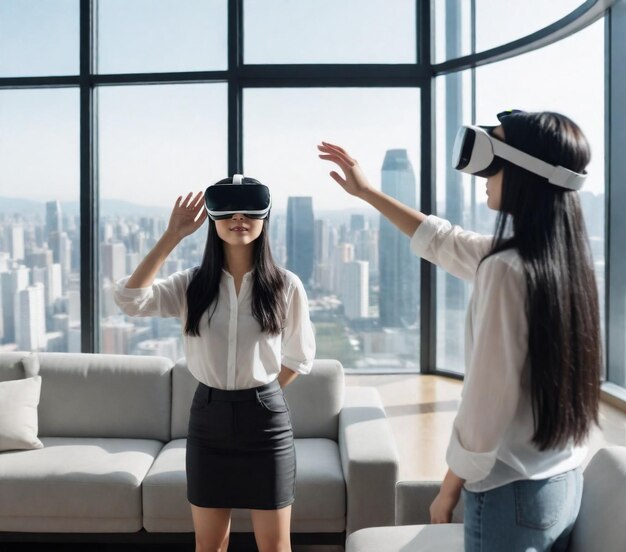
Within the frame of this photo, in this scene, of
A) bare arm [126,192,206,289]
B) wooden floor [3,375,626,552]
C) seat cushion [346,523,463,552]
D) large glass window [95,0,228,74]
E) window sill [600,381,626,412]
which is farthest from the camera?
large glass window [95,0,228,74]

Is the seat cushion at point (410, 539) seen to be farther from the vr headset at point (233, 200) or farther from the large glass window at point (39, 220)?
the large glass window at point (39, 220)

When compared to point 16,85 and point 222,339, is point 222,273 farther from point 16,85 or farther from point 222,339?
point 16,85

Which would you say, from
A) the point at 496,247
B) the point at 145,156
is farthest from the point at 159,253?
the point at 145,156

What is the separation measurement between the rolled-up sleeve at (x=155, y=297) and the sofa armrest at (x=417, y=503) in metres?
0.91

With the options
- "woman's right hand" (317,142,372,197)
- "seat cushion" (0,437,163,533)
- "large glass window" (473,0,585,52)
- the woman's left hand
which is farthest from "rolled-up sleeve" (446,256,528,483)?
"large glass window" (473,0,585,52)

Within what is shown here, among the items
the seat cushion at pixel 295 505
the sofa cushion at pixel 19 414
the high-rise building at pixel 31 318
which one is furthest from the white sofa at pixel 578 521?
the high-rise building at pixel 31 318

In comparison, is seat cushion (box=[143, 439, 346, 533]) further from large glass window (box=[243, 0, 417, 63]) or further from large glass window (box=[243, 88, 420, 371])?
large glass window (box=[243, 0, 417, 63])

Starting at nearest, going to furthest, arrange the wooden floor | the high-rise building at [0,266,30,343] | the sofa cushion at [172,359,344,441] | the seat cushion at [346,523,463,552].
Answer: the seat cushion at [346,523,463,552], the sofa cushion at [172,359,344,441], the wooden floor, the high-rise building at [0,266,30,343]

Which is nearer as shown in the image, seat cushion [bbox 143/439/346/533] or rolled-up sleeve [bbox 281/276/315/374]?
rolled-up sleeve [bbox 281/276/315/374]

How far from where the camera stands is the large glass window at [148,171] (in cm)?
449

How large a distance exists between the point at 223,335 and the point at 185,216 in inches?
15.1

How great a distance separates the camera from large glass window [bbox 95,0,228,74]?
443 centimetres

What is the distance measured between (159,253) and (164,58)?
9.99ft

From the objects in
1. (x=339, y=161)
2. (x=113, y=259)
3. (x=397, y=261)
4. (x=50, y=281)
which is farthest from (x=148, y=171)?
(x=339, y=161)
